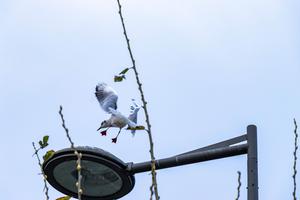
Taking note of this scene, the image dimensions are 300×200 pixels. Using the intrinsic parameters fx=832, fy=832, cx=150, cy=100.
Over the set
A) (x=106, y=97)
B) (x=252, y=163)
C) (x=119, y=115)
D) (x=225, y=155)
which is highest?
(x=106, y=97)

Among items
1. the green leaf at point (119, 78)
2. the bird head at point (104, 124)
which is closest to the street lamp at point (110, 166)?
the bird head at point (104, 124)

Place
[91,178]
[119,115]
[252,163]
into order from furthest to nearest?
[91,178], [119,115], [252,163]

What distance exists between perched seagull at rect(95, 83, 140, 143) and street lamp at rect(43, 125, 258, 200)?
18cm

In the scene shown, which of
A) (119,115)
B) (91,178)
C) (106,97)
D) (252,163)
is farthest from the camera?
(91,178)

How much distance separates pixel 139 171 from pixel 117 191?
Answer: 13.1 inches

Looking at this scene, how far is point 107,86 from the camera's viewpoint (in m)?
4.93

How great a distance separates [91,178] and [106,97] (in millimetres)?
512

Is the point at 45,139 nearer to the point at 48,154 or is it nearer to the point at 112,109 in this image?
the point at 48,154

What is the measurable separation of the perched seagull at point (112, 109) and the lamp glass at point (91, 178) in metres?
0.20

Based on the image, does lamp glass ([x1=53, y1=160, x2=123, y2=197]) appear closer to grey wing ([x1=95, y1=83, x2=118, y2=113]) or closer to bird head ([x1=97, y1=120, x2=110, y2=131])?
bird head ([x1=97, y1=120, x2=110, y2=131])

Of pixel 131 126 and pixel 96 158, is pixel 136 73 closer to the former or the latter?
pixel 131 126

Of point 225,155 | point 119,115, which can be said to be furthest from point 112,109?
point 225,155

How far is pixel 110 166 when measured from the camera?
15.8 feet

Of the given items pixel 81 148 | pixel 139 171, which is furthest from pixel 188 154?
pixel 81 148
